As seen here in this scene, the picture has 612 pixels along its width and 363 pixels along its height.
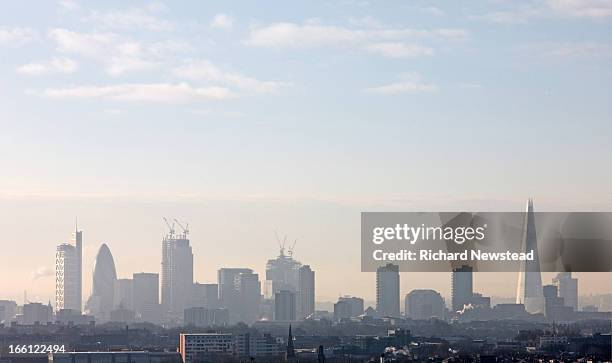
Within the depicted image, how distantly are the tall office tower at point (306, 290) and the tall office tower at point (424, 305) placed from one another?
6766mm

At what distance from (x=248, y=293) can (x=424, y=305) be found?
1347 centimetres

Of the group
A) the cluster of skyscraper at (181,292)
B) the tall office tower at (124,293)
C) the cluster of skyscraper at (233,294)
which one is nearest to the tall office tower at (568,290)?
the cluster of skyscraper at (233,294)

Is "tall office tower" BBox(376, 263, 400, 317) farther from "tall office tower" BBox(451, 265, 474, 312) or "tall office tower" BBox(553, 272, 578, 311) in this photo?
"tall office tower" BBox(553, 272, 578, 311)

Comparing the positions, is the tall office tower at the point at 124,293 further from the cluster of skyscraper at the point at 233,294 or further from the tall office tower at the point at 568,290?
the tall office tower at the point at 568,290

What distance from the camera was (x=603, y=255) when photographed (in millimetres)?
45500

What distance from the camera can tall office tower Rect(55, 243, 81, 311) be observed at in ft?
434

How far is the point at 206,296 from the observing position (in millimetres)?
124000

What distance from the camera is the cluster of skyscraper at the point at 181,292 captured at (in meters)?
116

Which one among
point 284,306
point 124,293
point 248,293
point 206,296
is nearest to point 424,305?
point 284,306

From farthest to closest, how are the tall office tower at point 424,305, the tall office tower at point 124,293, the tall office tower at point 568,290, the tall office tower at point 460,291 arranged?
the tall office tower at point 124,293 → the tall office tower at point 424,305 → the tall office tower at point 460,291 → the tall office tower at point 568,290

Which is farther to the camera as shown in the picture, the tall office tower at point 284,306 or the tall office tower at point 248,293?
the tall office tower at point 248,293

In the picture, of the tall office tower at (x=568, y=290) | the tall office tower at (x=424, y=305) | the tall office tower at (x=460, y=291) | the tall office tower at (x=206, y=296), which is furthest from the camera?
the tall office tower at (x=206, y=296)

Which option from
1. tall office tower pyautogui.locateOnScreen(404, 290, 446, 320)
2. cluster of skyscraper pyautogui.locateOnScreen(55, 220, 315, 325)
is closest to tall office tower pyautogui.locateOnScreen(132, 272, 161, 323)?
cluster of skyscraper pyautogui.locateOnScreen(55, 220, 315, 325)

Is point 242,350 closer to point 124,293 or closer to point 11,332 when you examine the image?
point 11,332
